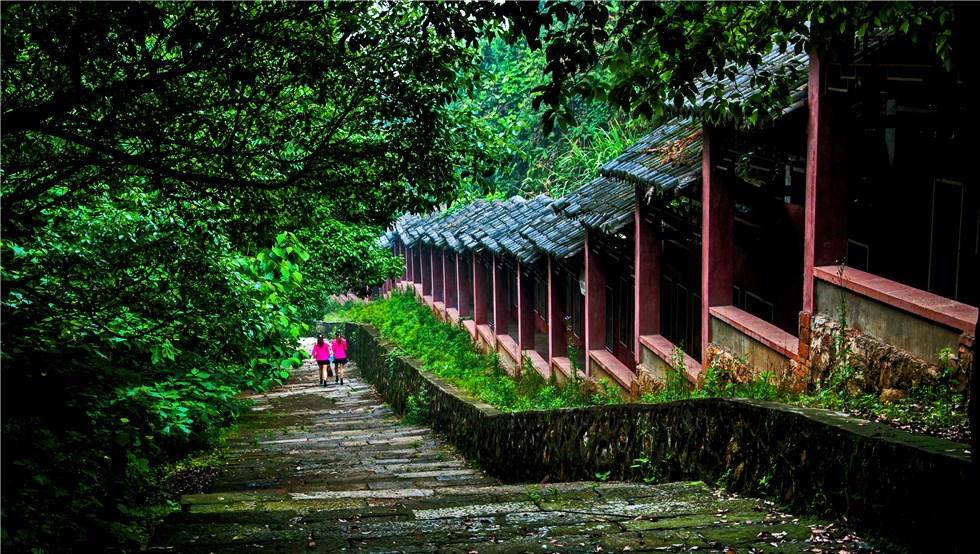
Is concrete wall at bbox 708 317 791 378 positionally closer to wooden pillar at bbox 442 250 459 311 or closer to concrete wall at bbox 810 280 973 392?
concrete wall at bbox 810 280 973 392

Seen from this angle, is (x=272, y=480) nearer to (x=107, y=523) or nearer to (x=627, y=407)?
(x=627, y=407)

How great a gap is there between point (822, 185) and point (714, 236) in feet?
8.18

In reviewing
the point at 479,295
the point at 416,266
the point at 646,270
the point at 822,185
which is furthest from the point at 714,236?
the point at 416,266

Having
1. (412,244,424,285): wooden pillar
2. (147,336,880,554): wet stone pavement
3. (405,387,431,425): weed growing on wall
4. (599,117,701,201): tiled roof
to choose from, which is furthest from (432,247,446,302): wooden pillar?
(147,336,880,554): wet stone pavement

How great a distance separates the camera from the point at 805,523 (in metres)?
6.29

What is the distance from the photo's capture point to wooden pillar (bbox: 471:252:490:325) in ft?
85.0

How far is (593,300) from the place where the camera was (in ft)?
52.0

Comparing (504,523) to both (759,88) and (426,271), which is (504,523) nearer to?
(759,88)

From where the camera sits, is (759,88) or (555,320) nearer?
(759,88)

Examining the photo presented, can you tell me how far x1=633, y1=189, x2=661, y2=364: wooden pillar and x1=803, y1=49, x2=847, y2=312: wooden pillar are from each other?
13.1 feet

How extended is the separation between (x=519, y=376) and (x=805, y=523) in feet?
45.5

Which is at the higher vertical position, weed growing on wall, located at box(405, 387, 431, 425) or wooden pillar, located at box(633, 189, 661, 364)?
wooden pillar, located at box(633, 189, 661, 364)

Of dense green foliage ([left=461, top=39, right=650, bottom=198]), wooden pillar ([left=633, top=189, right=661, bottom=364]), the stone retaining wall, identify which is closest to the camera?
the stone retaining wall

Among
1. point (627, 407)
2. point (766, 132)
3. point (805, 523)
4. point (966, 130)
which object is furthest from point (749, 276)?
point (805, 523)
